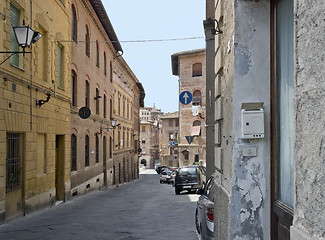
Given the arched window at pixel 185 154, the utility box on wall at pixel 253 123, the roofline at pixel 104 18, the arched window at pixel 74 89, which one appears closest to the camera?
the utility box on wall at pixel 253 123

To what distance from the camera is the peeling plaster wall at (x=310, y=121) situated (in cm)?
201

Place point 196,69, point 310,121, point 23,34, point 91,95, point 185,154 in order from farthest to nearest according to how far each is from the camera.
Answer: point 185,154 < point 196,69 < point 91,95 < point 23,34 < point 310,121

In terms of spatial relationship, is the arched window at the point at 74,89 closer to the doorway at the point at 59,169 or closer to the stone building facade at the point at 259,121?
the doorway at the point at 59,169

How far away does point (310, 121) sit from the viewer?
214 cm

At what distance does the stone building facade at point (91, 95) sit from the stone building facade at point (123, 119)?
2.10 meters

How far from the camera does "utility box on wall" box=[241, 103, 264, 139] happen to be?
4.16 m

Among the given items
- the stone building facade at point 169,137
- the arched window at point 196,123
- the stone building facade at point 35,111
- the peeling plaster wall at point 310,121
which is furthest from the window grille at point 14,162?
the stone building facade at point 169,137

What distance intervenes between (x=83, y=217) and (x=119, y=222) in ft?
5.54

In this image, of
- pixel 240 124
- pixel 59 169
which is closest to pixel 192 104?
pixel 59 169

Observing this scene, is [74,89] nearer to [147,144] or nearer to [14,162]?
[14,162]

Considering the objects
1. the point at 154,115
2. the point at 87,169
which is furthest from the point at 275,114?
the point at 154,115

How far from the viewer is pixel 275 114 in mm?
4129

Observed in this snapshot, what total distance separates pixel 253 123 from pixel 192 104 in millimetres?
40011

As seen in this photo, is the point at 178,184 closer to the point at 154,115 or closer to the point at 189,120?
the point at 189,120
